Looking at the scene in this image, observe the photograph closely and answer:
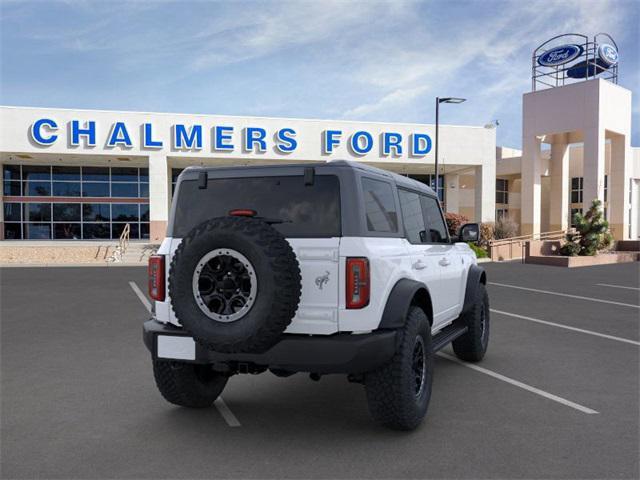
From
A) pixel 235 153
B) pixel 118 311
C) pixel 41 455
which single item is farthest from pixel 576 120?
pixel 41 455

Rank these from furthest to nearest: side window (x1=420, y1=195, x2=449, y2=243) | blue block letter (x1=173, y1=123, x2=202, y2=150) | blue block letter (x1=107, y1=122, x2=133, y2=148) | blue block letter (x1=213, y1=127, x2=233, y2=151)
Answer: blue block letter (x1=213, y1=127, x2=233, y2=151) < blue block letter (x1=173, y1=123, x2=202, y2=150) < blue block letter (x1=107, y1=122, x2=133, y2=148) < side window (x1=420, y1=195, x2=449, y2=243)

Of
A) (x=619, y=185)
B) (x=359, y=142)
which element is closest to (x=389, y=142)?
(x=359, y=142)

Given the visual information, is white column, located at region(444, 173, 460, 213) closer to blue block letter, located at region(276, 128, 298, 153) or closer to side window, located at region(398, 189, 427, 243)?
blue block letter, located at region(276, 128, 298, 153)

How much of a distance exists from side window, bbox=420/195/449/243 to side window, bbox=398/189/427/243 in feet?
0.48

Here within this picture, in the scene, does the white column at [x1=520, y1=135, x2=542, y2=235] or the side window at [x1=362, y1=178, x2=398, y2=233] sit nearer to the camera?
the side window at [x1=362, y1=178, x2=398, y2=233]

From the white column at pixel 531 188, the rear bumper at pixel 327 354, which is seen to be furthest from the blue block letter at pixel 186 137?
the rear bumper at pixel 327 354

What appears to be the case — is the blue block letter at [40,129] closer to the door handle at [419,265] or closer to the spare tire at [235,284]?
the spare tire at [235,284]

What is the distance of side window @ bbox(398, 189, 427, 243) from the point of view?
16.2 ft

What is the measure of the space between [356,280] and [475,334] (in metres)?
3.05

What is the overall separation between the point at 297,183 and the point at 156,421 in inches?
89.1

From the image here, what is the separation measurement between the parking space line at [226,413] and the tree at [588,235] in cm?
2278

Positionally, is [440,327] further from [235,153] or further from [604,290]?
[235,153]

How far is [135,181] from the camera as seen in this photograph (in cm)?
3556

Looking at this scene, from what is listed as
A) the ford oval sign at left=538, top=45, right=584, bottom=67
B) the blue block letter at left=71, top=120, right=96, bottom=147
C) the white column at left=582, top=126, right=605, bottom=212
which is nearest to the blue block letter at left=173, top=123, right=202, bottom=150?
the blue block letter at left=71, top=120, right=96, bottom=147
